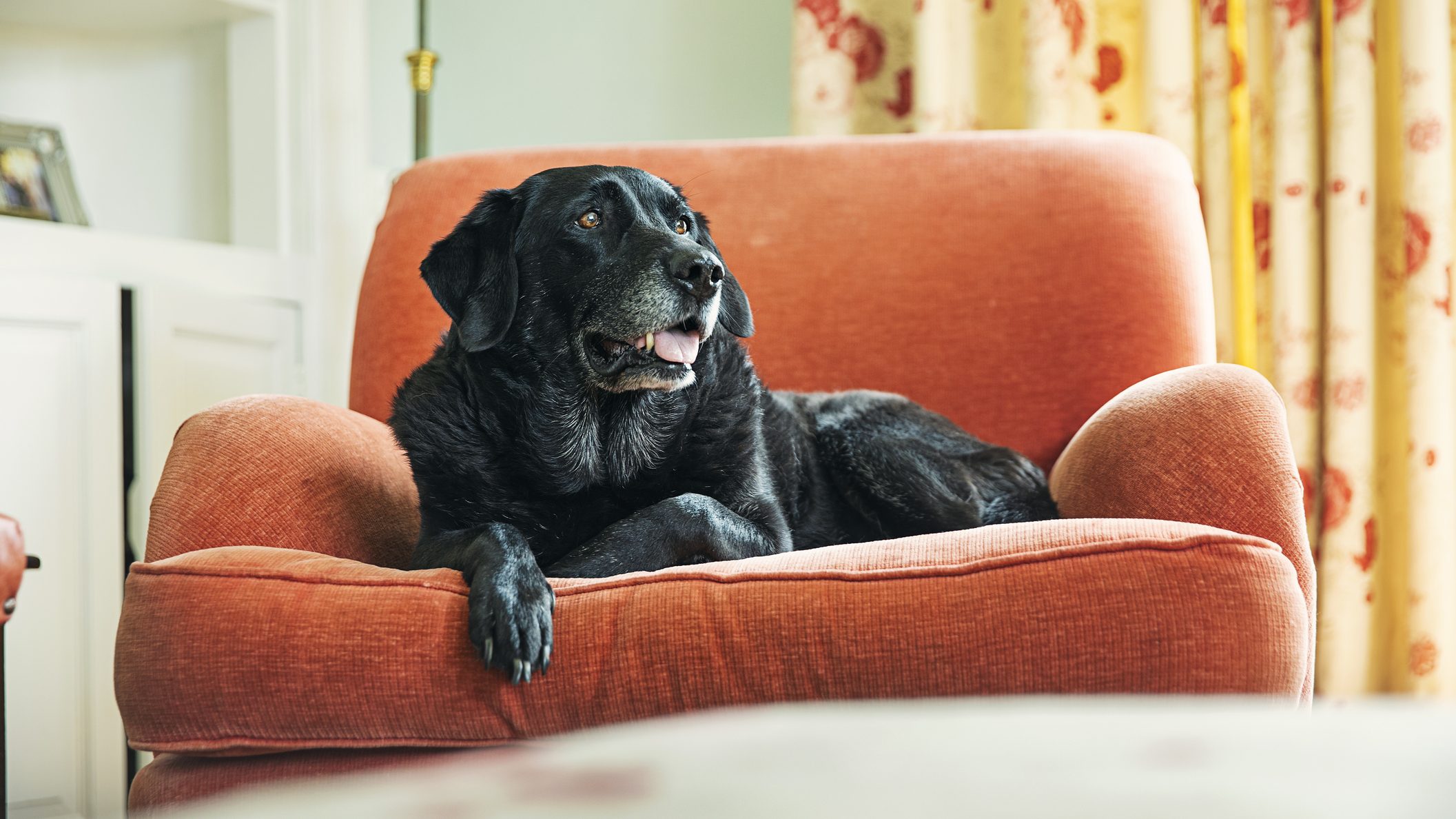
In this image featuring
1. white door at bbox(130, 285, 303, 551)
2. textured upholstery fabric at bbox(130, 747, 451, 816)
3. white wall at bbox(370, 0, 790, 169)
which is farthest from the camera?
white wall at bbox(370, 0, 790, 169)

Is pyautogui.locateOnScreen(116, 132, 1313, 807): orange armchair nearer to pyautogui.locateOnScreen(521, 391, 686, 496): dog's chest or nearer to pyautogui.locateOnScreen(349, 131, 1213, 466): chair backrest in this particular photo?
pyautogui.locateOnScreen(349, 131, 1213, 466): chair backrest

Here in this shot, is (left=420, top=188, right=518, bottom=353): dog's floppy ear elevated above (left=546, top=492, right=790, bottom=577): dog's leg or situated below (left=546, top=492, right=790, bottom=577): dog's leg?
above

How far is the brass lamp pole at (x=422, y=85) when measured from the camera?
2893 millimetres

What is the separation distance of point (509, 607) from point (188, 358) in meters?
1.80

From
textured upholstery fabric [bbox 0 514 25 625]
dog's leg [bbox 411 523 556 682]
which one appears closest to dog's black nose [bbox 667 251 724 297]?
dog's leg [bbox 411 523 556 682]

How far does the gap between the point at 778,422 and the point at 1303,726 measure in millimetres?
1445

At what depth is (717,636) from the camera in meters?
1.04

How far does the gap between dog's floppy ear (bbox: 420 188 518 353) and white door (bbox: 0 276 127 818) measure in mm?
1225

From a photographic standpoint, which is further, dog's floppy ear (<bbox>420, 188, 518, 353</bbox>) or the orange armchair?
dog's floppy ear (<bbox>420, 188, 518, 353</bbox>)

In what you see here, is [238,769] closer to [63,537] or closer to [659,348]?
[659,348]

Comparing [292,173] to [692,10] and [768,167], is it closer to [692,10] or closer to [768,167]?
[692,10]

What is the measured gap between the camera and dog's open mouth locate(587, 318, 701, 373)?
1.46 m

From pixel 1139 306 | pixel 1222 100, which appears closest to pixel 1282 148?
pixel 1222 100

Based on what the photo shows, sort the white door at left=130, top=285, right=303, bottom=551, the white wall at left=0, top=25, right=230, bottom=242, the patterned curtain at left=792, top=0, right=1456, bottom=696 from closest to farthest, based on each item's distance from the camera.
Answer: the patterned curtain at left=792, top=0, right=1456, bottom=696 < the white door at left=130, top=285, right=303, bottom=551 < the white wall at left=0, top=25, right=230, bottom=242
